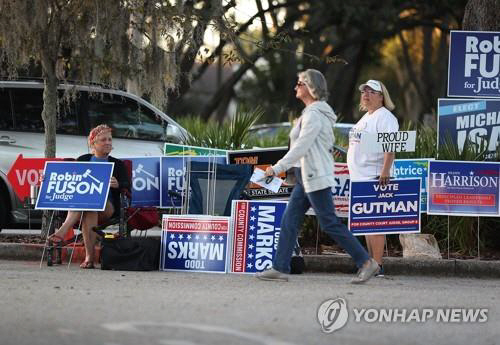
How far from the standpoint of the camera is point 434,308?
8.48 meters

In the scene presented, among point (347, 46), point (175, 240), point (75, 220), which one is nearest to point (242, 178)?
point (175, 240)

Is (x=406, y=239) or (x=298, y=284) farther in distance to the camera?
(x=406, y=239)

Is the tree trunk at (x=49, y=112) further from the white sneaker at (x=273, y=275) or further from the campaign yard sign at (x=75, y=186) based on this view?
the white sneaker at (x=273, y=275)

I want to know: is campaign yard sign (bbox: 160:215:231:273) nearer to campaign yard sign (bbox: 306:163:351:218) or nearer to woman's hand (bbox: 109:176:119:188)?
woman's hand (bbox: 109:176:119:188)

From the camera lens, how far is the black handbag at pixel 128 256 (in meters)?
10.9

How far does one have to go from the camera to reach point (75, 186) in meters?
11.3

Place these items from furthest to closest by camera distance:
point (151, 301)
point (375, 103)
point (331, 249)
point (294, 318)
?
point (331, 249) → point (375, 103) → point (151, 301) → point (294, 318)

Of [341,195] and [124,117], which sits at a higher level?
[124,117]

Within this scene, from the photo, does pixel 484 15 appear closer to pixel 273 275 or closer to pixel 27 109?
pixel 273 275

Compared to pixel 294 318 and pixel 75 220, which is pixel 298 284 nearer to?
pixel 294 318

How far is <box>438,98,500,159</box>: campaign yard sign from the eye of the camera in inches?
516

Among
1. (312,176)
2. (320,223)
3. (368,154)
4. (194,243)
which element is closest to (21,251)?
(194,243)

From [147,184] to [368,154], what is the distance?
277 cm

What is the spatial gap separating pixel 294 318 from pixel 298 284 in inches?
78.9
